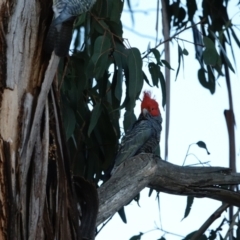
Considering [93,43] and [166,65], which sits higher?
[93,43]

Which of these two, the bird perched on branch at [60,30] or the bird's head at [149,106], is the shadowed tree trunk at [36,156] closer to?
the bird perched on branch at [60,30]

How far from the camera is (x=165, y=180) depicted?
2.14 meters

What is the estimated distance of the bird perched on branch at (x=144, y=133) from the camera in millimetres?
2848

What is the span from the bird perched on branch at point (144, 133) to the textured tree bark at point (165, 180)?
0.52 m

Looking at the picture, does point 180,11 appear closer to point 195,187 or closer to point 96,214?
point 195,187

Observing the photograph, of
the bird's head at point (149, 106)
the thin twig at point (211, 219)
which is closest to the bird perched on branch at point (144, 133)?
the bird's head at point (149, 106)

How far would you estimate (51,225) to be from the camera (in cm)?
191

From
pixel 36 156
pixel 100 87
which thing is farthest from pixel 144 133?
pixel 36 156

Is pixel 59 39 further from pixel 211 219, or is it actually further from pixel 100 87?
pixel 211 219

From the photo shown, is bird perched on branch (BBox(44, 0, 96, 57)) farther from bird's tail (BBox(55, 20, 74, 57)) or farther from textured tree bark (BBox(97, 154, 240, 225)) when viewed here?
textured tree bark (BBox(97, 154, 240, 225))

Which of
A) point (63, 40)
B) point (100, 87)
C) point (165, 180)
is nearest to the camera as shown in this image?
point (63, 40)

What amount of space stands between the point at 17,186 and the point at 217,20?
202 cm

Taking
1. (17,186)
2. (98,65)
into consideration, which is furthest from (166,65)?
(17,186)

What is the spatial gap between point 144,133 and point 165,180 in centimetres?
104
